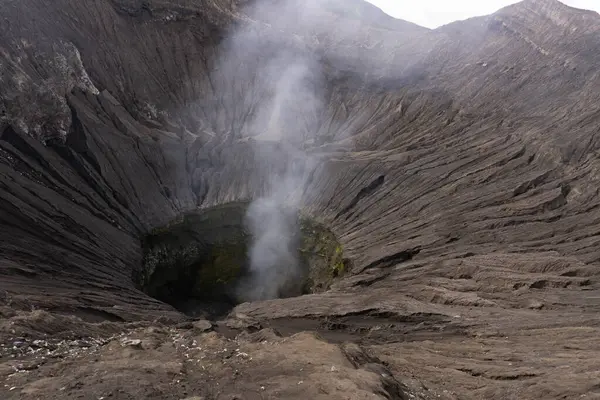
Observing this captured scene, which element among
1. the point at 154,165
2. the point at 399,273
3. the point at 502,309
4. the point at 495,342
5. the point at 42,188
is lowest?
the point at 495,342

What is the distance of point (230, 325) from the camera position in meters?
22.3

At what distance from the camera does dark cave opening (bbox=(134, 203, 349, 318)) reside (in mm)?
32219

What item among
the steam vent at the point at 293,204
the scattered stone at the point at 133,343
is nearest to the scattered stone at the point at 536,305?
the steam vent at the point at 293,204

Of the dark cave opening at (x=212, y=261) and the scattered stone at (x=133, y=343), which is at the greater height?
the dark cave opening at (x=212, y=261)

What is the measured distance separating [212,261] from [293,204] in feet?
28.3

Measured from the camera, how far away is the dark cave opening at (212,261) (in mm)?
32219

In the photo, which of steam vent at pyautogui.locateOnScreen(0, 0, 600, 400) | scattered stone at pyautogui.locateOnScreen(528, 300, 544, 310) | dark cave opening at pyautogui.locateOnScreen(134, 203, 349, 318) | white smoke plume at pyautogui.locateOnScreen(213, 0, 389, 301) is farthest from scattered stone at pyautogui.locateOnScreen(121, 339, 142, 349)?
white smoke plume at pyautogui.locateOnScreen(213, 0, 389, 301)

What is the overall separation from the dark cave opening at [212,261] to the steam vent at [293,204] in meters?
0.16

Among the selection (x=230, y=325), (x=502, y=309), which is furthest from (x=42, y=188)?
(x=502, y=309)

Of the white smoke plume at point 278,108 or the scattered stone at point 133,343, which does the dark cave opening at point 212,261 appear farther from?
the scattered stone at point 133,343

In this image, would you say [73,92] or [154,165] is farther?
[154,165]

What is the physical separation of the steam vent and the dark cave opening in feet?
0.52

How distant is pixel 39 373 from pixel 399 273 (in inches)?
792

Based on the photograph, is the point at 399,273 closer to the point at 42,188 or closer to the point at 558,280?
the point at 558,280
